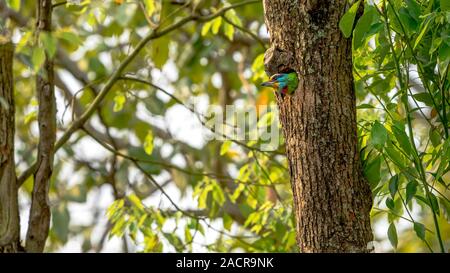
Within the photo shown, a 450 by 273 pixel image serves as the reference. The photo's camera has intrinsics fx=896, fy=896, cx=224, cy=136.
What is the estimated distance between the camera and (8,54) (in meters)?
3.27

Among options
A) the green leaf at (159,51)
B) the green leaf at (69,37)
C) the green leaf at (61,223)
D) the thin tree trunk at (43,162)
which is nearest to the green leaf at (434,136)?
the green leaf at (69,37)

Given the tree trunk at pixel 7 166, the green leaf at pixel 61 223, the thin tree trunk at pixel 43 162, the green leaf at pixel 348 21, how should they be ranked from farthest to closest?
the green leaf at pixel 61 223 < the thin tree trunk at pixel 43 162 < the tree trunk at pixel 7 166 < the green leaf at pixel 348 21

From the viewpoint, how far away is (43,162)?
337cm

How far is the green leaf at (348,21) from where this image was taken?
2233 millimetres

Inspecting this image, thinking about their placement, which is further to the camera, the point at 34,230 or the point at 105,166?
the point at 105,166

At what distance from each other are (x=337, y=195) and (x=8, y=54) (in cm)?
152

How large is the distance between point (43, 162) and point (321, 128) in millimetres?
1420

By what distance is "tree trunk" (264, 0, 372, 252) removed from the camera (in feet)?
7.54

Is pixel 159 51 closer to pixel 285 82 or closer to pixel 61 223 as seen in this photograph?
pixel 61 223

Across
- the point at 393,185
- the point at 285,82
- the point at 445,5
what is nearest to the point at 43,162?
the point at 285,82

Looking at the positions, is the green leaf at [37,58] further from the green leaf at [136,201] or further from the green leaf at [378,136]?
the green leaf at [136,201]

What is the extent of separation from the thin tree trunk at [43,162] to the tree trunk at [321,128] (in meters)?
1.22

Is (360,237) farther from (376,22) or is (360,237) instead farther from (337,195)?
(376,22)
